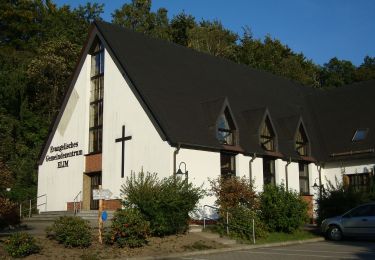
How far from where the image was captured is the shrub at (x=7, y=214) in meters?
16.7

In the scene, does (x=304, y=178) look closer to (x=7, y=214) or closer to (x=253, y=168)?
(x=253, y=168)

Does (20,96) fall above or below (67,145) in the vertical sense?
above

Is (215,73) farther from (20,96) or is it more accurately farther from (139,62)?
(20,96)

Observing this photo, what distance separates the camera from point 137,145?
24047 millimetres

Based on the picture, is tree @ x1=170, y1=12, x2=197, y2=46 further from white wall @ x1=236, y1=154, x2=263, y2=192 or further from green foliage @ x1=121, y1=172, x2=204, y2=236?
green foliage @ x1=121, y1=172, x2=204, y2=236

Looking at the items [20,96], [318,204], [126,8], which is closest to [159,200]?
[318,204]

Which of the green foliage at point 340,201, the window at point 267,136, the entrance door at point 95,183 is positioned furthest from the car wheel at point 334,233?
the entrance door at point 95,183

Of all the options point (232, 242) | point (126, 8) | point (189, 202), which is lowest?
point (232, 242)

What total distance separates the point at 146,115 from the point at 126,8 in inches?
1620

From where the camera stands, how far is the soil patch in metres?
14.7

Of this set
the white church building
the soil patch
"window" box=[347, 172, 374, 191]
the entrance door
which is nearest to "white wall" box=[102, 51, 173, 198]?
the white church building

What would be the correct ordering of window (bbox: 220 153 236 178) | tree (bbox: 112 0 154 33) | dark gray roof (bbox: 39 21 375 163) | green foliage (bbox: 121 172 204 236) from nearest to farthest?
1. green foliage (bbox: 121 172 204 236)
2. dark gray roof (bbox: 39 21 375 163)
3. window (bbox: 220 153 236 178)
4. tree (bbox: 112 0 154 33)

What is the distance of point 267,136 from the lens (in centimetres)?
2781

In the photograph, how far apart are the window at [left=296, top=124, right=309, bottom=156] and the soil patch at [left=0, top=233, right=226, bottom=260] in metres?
12.7
